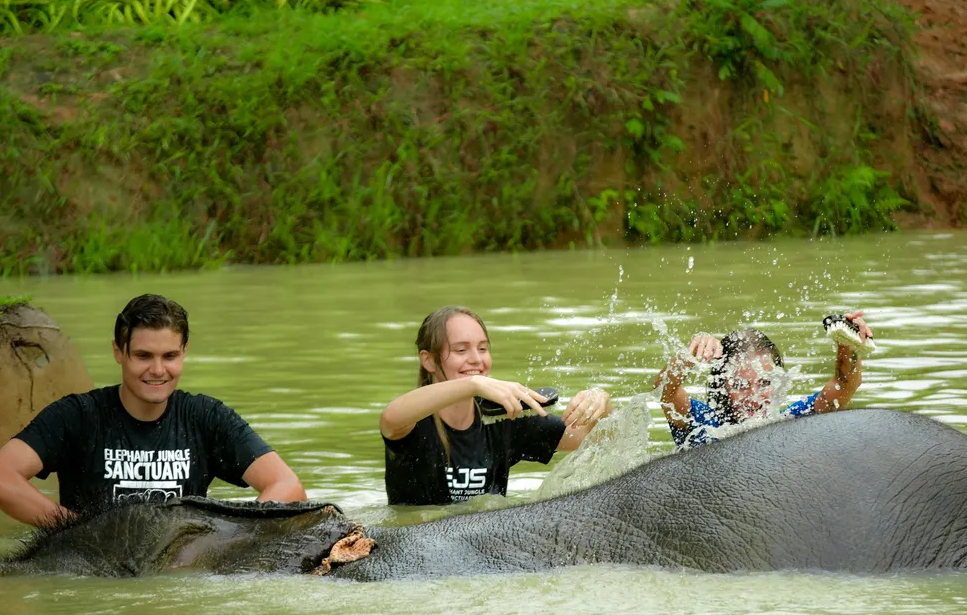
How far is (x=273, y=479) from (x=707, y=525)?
1.99 metres

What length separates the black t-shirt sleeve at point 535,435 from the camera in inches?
223

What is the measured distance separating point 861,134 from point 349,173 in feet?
19.4

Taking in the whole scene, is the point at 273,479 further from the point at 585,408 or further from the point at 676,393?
the point at 676,393

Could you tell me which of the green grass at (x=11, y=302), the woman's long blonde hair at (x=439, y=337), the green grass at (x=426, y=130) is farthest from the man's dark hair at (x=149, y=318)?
the green grass at (x=426, y=130)

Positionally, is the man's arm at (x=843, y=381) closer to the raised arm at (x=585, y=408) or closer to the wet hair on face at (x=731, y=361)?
the wet hair on face at (x=731, y=361)

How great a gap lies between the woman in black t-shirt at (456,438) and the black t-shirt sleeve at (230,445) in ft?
1.44

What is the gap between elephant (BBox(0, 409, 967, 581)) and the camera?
10.8ft

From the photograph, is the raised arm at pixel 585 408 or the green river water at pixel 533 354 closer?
the green river water at pixel 533 354

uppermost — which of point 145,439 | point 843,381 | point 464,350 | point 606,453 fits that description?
point 464,350

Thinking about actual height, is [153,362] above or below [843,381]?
above

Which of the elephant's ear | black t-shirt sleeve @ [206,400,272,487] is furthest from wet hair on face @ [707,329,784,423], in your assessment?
the elephant's ear

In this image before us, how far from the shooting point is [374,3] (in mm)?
17672

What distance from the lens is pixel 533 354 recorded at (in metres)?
8.72

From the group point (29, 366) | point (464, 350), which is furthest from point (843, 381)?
point (29, 366)
